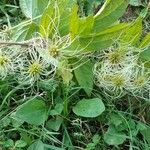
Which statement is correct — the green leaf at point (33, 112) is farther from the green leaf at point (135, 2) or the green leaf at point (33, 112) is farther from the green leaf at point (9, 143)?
the green leaf at point (135, 2)

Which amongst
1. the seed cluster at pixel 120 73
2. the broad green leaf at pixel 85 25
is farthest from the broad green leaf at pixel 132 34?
the broad green leaf at pixel 85 25

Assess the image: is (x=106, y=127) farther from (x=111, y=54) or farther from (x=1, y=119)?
(x=1, y=119)

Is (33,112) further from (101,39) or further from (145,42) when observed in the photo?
(145,42)

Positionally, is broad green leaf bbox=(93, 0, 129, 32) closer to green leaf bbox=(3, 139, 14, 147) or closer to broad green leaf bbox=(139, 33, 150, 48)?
broad green leaf bbox=(139, 33, 150, 48)

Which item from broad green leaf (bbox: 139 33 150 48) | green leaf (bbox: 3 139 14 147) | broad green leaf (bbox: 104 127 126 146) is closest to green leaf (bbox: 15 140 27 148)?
green leaf (bbox: 3 139 14 147)

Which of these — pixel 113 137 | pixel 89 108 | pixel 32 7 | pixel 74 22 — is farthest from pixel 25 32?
pixel 113 137

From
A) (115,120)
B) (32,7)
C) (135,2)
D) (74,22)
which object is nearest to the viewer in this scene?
(74,22)

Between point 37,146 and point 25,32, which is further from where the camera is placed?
point 25,32
